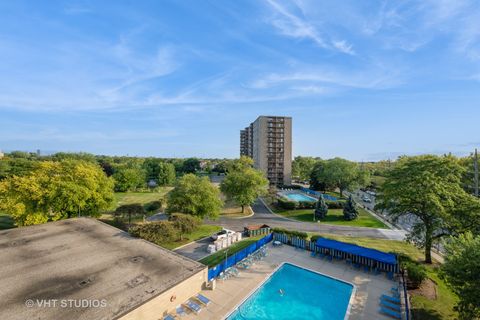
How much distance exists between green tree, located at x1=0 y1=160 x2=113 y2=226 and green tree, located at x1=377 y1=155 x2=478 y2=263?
36084 mm

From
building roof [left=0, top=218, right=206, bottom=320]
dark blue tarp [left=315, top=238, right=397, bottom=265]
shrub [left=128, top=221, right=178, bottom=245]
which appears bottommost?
dark blue tarp [left=315, top=238, right=397, bottom=265]

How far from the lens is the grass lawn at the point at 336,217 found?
3547 centimetres

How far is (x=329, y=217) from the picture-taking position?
39062mm

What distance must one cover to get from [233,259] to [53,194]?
24095 millimetres

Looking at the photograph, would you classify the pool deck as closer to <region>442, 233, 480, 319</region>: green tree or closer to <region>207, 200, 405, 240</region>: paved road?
<region>442, 233, 480, 319</region>: green tree

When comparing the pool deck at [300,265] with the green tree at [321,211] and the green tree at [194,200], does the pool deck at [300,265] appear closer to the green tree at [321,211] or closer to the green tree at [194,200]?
the green tree at [194,200]

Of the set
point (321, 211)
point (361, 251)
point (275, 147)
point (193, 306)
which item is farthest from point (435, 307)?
point (275, 147)

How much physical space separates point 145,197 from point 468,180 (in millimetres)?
68708

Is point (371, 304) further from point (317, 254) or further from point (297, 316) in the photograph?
point (317, 254)

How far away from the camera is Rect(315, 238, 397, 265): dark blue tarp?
20.5 meters

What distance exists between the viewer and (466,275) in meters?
11.3

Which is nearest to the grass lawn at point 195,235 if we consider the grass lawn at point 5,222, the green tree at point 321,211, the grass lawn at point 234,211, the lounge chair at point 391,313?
the grass lawn at point 234,211

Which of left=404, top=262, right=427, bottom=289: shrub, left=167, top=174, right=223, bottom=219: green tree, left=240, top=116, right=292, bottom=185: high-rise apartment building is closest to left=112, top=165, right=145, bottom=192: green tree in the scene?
left=240, top=116, right=292, bottom=185: high-rise apartment building

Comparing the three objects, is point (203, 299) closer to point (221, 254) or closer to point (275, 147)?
point (221, 254)
